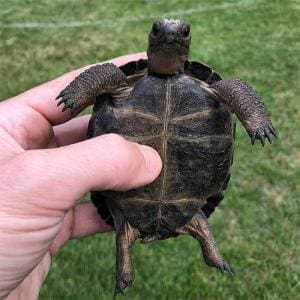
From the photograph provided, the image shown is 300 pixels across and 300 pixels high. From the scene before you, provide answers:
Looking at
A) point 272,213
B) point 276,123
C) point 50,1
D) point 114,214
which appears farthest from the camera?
point 50,1

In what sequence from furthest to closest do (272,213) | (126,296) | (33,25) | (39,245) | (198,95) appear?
(33,25) < (272,213) < (126,296) < (198,95) < (39,245)

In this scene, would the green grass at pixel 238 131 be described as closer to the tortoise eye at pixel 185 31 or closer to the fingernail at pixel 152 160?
the fingernail at pixel 152 160

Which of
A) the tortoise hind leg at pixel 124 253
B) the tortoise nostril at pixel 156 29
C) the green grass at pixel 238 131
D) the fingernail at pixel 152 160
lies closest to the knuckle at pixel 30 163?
the fingernail at pixel 152 160

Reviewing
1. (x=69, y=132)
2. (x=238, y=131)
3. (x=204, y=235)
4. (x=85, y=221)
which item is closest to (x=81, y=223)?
(x=85, y=221)

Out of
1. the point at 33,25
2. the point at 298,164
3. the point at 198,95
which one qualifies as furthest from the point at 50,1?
the point at 198,95

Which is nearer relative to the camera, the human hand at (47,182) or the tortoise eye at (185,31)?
the human hand at (47,182)

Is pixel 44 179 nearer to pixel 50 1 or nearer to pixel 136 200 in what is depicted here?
pixel 136 200

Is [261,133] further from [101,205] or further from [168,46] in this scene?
[101,205]

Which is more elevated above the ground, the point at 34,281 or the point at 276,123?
the point at 34,281
